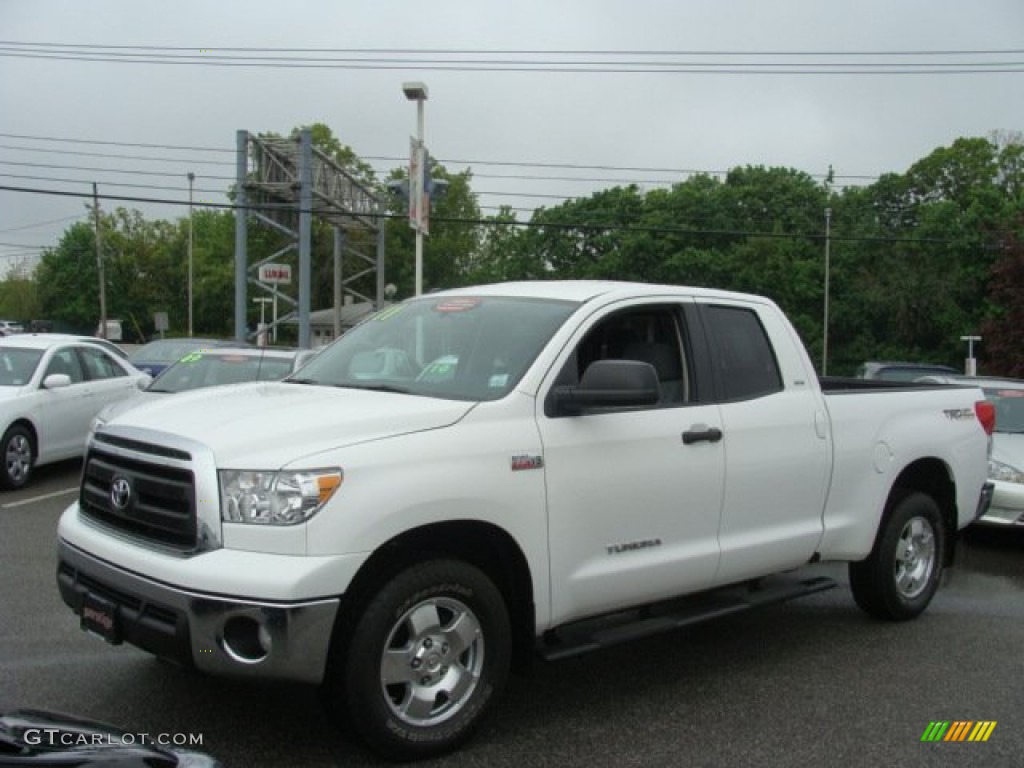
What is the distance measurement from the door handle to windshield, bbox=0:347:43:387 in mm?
8454

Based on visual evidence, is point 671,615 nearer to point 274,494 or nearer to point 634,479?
point 634,479

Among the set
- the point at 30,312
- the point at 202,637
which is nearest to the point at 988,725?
the point at 202,637

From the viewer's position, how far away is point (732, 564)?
15.7ft

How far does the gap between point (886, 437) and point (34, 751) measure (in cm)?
487

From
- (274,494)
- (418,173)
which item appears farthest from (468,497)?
(418,173)

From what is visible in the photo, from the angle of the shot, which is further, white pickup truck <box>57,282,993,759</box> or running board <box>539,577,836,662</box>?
running board <box>539,577,836,662</box>

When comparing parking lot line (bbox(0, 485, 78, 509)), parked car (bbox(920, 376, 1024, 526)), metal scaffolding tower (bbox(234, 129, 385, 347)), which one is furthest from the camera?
metal scaffolding tower (bbox(234, 129, 385, 347))

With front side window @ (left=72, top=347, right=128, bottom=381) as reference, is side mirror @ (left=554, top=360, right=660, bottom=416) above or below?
above

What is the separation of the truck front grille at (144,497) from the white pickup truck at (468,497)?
0.04 ft

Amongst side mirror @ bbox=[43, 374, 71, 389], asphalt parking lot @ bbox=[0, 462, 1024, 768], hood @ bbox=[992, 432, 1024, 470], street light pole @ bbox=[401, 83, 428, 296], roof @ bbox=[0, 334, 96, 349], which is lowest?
asphalt parking lot @ bbox=[0, 462, 1024, 768]

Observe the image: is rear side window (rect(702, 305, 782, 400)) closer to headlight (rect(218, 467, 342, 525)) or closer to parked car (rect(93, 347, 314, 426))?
headlight (rect(218, 467, 342, 525))

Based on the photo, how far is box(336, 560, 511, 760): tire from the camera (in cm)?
351

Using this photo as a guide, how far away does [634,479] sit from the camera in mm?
4316
